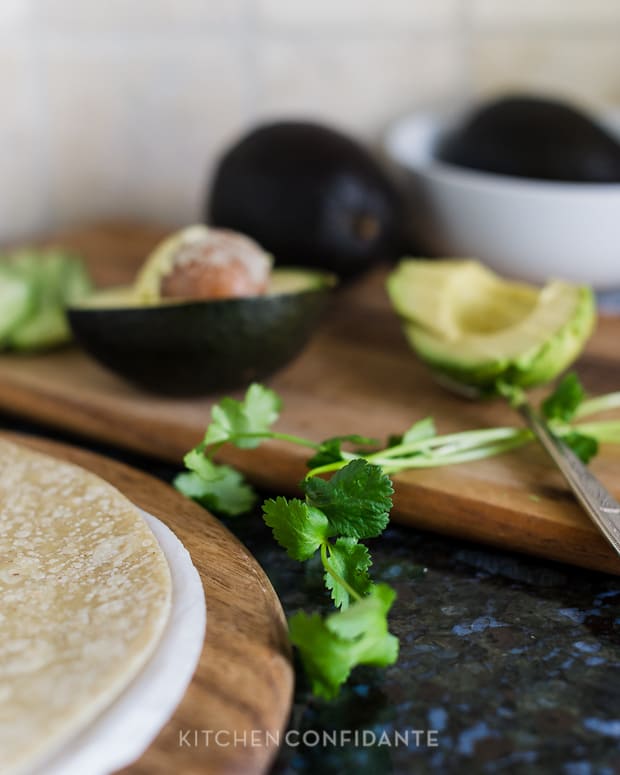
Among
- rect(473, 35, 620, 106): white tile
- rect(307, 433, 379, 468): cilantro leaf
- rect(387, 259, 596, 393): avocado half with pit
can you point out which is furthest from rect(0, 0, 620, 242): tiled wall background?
rect(307, 433, 379, 468): cilantro leaf

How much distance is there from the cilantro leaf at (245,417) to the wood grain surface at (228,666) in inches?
2.7

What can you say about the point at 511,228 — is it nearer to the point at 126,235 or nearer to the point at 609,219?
the point at 609,219

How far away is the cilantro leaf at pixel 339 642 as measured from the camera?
1.86 feet

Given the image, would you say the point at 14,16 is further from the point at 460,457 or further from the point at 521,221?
the point at 460,457

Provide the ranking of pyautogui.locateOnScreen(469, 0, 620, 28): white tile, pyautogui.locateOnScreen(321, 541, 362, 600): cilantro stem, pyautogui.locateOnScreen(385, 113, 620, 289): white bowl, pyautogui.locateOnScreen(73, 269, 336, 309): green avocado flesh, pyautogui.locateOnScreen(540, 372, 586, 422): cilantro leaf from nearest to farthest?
1. pyautogui.locateOnScreen(321, 541, 362, 600): cilantro stem
2. pyautogui.locateOnScreen(540, 372, 586, 422): cilantro leaf
3. pyautogui.locateOnScreen(73, 269, 336, 309): green avocado flesh
4. pyautogui.locateOnScreen(385, 113, 620, 289): white bowl
5. pyautogui.locateOnScreen(469, 0, 620, 28): white tile

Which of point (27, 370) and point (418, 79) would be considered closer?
point (27, 370)

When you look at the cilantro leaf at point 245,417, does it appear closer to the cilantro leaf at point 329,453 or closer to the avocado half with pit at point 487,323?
the cilantro leaf at point 329,453

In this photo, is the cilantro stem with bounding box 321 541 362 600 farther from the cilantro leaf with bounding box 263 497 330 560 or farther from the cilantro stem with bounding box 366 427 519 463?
the cilantro stem with bounding box 366 427 519 463

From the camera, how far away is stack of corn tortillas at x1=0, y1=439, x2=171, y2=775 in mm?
520

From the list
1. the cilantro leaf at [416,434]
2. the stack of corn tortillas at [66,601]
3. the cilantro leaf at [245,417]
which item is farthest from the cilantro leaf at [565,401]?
the stack of corn tortillas at [66,601]

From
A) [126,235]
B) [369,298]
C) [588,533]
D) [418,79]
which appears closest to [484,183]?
[369,298]

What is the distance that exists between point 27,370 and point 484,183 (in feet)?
2.06

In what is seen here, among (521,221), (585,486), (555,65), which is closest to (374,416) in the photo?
(585,486)

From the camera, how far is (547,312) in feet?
3.13
